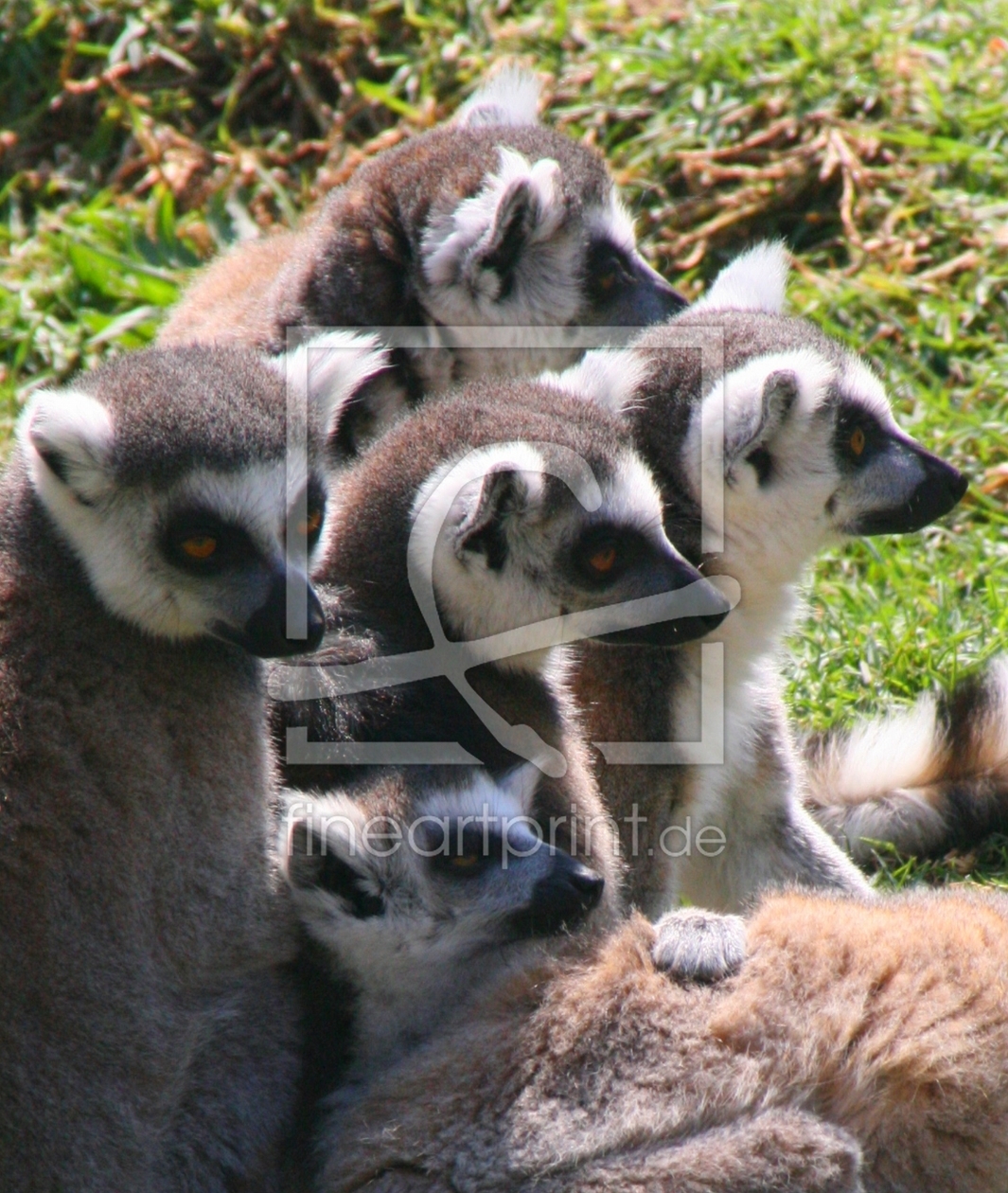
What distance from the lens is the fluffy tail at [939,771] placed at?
503cm

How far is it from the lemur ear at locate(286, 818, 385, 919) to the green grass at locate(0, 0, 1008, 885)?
7.82 ft

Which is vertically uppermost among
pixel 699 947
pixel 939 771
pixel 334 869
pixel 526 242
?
pixel 526 242

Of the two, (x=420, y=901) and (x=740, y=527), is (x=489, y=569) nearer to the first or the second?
(x=740, y=527)

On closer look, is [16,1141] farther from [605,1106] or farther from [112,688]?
[605,1106]

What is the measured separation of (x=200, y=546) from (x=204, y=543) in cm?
1

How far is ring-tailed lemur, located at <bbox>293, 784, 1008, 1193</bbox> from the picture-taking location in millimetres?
3357

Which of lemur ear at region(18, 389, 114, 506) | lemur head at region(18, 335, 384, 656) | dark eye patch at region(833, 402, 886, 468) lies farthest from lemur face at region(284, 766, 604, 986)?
dark eye patch at region(833, 402, 886, 468)

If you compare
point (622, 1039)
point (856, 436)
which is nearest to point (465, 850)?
point (622, 1039)

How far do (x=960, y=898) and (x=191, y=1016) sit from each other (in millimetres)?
1881

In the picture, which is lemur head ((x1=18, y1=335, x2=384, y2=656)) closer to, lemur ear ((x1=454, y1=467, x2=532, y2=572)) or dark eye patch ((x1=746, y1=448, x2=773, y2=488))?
lemur ear ((x1=454, y1=467, x2=532, y2=572))

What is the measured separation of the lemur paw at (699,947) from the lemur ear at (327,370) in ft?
5.42

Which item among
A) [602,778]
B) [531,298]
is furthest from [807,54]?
[602,778]

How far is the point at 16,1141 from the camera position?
336 cm

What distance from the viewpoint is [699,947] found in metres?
3.63
